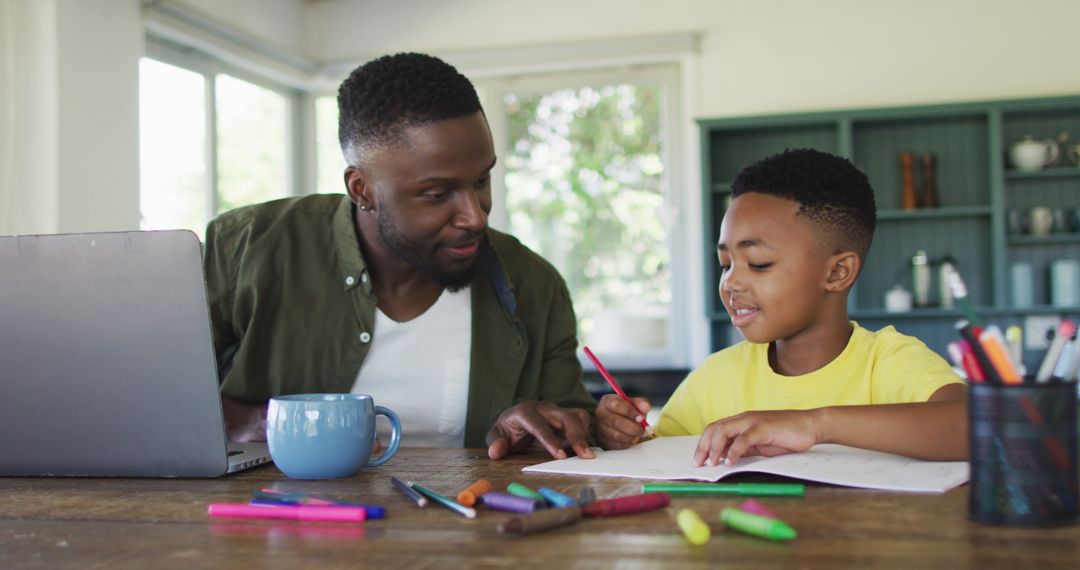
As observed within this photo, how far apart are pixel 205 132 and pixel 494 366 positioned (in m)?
3.11

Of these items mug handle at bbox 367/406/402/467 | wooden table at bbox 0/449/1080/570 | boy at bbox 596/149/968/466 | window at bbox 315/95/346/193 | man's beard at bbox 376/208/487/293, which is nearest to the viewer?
wooden table at bbox 0/449/1080/570

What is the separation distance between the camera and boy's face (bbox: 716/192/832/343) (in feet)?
5.12

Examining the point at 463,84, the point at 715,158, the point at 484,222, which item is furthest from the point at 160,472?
the point at 715,158

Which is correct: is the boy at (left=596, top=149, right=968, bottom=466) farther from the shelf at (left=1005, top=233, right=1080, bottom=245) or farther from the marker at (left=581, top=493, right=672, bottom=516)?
the shelf at (left=1005, top=233, right=1080, bottom=245)

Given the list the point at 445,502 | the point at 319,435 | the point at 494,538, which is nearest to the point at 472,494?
the point at 445,502

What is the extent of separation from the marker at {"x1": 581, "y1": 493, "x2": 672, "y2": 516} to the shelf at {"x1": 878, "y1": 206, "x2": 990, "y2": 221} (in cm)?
373

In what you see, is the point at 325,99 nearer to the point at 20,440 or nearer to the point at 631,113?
the point at 631,113

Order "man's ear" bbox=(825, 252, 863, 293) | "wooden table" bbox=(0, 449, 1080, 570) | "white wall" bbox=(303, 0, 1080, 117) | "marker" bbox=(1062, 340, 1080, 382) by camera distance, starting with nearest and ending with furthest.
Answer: "wooden table" bbox=(0, 449, 1080, 570) → "marker" bbox=(1062, 340, 1080, 382) → "man's ear" bbox=(825, 252, 863, 293) → "white wall" bbox=(303, 0, 1080, 117)

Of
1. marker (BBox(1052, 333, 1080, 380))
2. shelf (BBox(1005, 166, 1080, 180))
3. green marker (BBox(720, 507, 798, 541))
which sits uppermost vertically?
shelf (BBox(1005, 166, 1080, 180))

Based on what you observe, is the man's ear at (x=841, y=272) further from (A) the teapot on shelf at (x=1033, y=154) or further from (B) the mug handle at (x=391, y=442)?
(A) the teapot on shelf at (x=1033, y=154)

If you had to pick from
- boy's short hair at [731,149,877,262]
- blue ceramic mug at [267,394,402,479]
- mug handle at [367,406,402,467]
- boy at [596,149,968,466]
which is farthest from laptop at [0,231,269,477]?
boy's short hair at [731,149,877,262]

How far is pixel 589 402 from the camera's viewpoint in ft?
6.03

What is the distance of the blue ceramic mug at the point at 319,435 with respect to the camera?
1138mm

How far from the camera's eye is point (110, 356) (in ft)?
3.73
